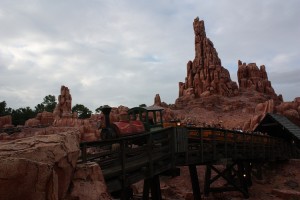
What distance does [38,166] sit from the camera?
3.79m

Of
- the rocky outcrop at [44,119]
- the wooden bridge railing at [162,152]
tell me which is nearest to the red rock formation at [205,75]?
the rocky outcrop at [44,119]

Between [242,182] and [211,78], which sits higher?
[211,78]

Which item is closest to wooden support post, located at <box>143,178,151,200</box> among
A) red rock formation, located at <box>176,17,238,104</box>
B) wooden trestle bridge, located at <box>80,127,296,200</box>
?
wooden trestle bridge, located at <box>80,127,296,200</box>

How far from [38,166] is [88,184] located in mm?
1689

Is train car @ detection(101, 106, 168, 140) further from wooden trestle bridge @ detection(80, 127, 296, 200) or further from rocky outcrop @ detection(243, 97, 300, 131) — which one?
rocky outcrop @ detection(243, 97, 300, 131)

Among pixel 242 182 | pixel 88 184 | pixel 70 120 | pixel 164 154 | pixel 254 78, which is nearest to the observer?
pixel 88 184

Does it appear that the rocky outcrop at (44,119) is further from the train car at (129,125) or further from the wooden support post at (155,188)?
the wooden support post at (155,188)

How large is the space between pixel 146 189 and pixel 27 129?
123 feet

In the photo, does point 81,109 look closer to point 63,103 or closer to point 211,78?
point 63,103

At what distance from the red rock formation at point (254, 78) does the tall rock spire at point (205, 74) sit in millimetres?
5102

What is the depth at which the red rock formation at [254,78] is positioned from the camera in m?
79.8

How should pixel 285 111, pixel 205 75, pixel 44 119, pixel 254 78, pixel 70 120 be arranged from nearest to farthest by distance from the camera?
pixel 285 111 → pixel 70 120 → pixel 44 119 → pixel 205 75 → pixel 254 78

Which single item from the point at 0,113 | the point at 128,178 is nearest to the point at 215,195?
the point at 128,178

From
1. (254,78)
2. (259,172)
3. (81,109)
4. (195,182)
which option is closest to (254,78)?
(254,78)
